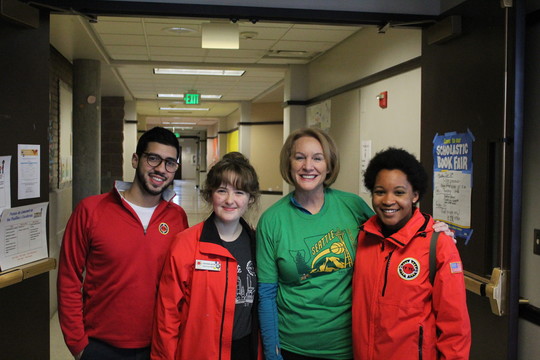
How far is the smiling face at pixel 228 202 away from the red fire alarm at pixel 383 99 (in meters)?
3.12

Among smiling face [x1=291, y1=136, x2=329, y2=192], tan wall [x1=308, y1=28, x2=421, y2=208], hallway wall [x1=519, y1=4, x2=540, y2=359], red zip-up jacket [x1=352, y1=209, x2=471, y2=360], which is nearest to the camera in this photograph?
red zip-up jacket [x1=352, y1=209, x2=471, y2=360]

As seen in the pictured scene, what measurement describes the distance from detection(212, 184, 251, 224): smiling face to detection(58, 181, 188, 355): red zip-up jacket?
308 millimetres

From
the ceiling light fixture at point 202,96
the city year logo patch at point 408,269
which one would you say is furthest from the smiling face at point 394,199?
the ceiling light fixture at point 202,96

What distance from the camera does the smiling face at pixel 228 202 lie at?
1.99m

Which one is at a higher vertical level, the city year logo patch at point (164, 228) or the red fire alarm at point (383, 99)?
the red fire alarm at point (383, 99)

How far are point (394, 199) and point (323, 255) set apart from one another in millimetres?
349

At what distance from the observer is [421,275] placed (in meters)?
→ 1.82

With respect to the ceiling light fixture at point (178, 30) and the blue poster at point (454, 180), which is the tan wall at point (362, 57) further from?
the ceiling light fixture at point (178, 30)

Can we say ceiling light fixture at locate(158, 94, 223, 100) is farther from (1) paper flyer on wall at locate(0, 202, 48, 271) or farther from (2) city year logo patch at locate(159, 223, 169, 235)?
(2) city year logo patch at locate(159, 223, 169, 235)

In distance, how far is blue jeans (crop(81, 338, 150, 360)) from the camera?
6.81 ft

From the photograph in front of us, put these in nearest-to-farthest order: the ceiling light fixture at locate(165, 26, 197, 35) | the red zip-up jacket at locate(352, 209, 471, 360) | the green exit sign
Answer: the red zip-up jacket at locate(352, 209, 471, 360) < the ceiling light fixture at locate(165, 26, 197, 35) < the green exit sign

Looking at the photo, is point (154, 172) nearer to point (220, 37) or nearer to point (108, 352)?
point (108, 352)

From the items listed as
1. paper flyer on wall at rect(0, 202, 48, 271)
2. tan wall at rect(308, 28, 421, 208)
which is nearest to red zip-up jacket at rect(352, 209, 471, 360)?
paper flyer on wall at rect(0, 202, 48, 271)

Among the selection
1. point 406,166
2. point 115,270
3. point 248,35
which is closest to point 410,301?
point 406,166
